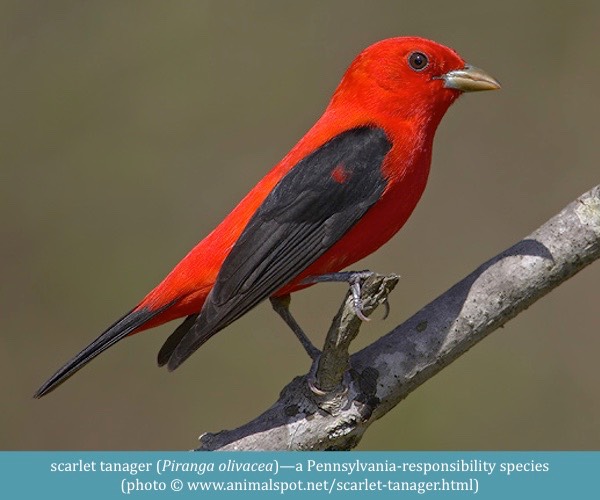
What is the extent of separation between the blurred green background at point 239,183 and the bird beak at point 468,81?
7.41ft

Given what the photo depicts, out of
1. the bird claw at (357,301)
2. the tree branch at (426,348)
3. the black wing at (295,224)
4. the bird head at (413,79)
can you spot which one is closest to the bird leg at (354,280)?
the bird claw at (357,301)

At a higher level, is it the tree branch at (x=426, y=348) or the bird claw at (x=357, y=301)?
the bird claw at (x=357, y=301)

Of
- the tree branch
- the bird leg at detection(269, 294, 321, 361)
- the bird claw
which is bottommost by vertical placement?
the tree branch

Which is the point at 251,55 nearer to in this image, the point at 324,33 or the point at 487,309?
the point at 324,33

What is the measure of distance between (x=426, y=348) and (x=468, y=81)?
1.50 m

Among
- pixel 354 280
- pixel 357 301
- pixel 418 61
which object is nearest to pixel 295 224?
pixel 354 280

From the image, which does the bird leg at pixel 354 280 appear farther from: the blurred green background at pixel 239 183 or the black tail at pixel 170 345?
the blurred green background at pixel 239 183

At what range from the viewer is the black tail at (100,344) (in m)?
5.10

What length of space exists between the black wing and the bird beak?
51cm

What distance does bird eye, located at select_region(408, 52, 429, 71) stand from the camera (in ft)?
18.7

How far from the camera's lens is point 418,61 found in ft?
18.7

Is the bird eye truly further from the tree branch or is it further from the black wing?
the tree branch

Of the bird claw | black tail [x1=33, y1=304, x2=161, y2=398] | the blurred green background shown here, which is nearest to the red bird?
black tail [x1=33, y1=304, x2=161, y2=398]

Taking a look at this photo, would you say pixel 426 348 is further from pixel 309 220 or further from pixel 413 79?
pixel 413 79
